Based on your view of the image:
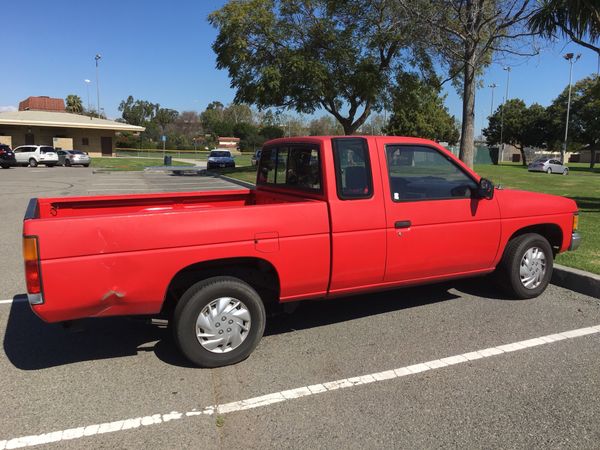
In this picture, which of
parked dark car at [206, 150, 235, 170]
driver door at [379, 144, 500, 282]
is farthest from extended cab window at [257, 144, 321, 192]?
parked dark car at [206, 150, 235, 170]

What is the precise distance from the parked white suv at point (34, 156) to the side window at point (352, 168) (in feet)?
125

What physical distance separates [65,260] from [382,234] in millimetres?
2487

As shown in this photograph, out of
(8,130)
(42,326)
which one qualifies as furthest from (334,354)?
(8,130)

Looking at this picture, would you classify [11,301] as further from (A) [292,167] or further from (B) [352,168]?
(B) [352,168]

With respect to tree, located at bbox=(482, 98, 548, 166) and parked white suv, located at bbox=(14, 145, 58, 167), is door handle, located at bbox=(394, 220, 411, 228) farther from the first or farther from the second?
tree, located at bbox=(482, 98, 548, 166)

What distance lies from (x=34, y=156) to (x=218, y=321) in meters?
38.8

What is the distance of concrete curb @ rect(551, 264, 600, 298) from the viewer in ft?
18.1

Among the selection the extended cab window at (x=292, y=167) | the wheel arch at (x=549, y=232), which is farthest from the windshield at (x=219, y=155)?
the wheel arch at (x=549, y=232)

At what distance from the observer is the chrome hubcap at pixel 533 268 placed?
208 inches

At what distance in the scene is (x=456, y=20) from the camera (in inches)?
540

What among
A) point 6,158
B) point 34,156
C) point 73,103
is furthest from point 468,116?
point 73,103

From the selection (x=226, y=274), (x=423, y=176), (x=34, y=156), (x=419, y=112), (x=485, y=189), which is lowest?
(x=226, y=274)

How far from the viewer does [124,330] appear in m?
4.59

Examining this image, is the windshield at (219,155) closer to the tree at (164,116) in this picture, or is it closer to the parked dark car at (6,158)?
the parked dark car at (6,158)
